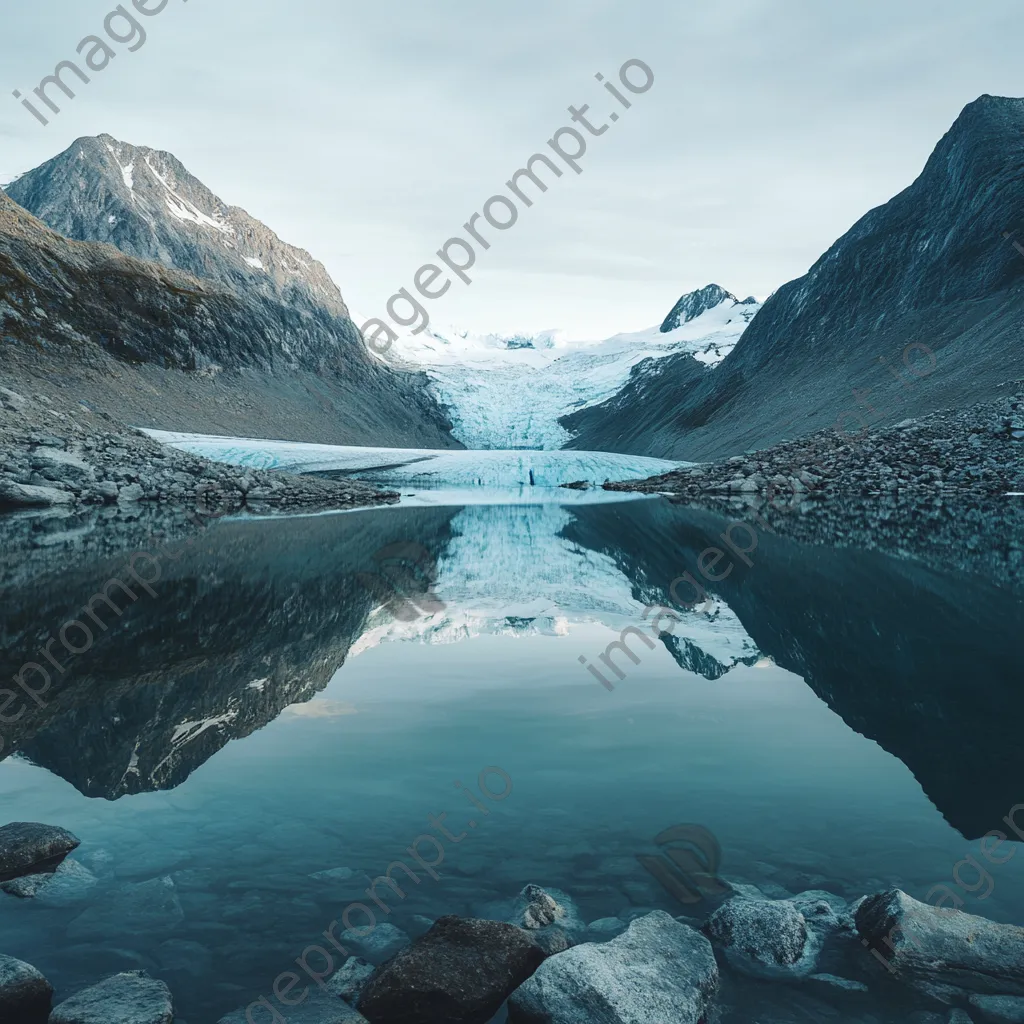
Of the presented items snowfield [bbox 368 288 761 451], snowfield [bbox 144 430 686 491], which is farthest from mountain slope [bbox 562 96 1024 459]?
snowfield [bbox 368 288 761 451]

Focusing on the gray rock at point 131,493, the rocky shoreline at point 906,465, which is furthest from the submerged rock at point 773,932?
the gray rock at point 131,493

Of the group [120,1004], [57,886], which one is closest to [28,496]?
[57,886]

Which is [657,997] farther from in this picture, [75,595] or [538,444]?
[538,444]

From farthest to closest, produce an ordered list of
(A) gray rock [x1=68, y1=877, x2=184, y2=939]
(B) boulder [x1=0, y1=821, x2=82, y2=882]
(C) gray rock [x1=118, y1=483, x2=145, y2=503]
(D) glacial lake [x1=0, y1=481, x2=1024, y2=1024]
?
(C) gray rock [x1=118, y1=483, x2=145, y2=503]
(B) boulder [x1=0, y1=821, x2=82, y2=882]
(D) glacial lake [x1=0, y1=481, x2=1024, y2=1024]
(A) gray rock [x1=68, y1=877, x2=184, y2=939]

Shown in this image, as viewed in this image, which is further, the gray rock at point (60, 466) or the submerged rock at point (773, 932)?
the gray rock at point (60, 466)

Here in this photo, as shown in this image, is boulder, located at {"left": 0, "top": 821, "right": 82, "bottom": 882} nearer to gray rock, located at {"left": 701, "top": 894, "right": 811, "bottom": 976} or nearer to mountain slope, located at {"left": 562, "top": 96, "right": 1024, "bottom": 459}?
gray rock, located at {"left": 701, "top": 894, "right": 811, "bottom": 976}

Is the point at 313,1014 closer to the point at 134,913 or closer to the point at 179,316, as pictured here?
the point at 134,913

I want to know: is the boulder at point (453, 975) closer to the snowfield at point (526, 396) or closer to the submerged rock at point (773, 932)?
the submerged rock at point (773, 932)
